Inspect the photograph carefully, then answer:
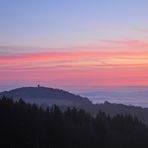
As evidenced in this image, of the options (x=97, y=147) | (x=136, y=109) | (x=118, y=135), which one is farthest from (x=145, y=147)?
(x=136, y=109)

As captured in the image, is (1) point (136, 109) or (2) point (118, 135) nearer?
(2) point (118, 135)

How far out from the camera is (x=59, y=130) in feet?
248

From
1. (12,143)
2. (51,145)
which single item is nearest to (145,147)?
(51,145)

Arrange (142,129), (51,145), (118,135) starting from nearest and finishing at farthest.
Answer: (51,145), (118,135), (142,129)

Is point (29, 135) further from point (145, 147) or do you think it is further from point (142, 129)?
point (142, 129)

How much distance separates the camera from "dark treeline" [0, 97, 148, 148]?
66312mm

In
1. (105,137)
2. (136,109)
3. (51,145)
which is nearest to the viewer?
(51,145)

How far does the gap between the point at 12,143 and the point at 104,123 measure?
2934 cm

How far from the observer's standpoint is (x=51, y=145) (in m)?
69.6

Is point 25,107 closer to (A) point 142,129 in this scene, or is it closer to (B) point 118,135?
(B) point 118,135

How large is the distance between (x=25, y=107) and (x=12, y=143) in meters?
11.9

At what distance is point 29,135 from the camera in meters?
66.7

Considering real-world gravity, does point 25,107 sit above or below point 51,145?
above

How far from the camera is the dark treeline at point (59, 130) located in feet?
218
